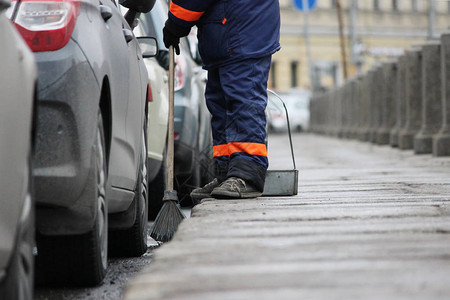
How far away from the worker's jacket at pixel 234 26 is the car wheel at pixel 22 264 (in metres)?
2.96

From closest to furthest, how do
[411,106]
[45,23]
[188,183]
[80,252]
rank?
[45,23]
[80,252]
[188,183]
[411,106]

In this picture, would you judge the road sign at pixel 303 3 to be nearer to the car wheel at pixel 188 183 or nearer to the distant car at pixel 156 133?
the car wheel at pixel 188 183

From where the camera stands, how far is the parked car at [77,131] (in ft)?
12.9

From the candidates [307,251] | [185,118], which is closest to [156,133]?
[185,118]

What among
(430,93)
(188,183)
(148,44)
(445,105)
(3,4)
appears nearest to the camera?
(3,4)

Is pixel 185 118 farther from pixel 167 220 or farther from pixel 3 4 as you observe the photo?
pixel 3 4

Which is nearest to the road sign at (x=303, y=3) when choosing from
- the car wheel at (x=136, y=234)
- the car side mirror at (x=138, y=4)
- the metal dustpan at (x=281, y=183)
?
the metal dustpan at (x=281, y=183)

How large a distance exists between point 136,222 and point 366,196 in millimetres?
1545

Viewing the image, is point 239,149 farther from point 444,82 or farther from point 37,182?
point 444,82

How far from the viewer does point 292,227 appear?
4.59m

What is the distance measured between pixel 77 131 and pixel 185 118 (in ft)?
15.0

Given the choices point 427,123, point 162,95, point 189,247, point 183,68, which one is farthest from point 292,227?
point 427,123

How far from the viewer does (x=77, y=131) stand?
13.0 ft

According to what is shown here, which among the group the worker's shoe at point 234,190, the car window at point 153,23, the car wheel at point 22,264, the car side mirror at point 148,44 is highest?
the car window at point 153,23
